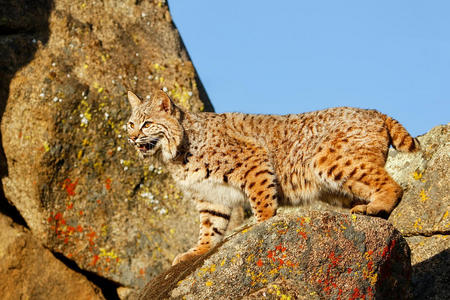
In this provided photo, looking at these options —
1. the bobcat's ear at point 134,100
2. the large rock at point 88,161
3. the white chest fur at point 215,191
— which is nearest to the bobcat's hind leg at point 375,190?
the white chest fur at point 215,191

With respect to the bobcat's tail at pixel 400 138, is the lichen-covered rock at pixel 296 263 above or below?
below

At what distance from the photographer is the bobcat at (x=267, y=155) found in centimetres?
650

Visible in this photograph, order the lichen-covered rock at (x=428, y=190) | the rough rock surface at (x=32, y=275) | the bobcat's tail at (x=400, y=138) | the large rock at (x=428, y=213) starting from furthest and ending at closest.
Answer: the rough rock surface at (x=32, y=275), the lichen-covered rock at (x=428, y=190), the bobcat's tail at (x=400, y=138), the large rock at (x=428, y=213)

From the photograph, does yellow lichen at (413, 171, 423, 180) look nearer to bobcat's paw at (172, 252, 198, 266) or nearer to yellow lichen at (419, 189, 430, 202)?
yellow lichen at (419, 189, 430, 202)

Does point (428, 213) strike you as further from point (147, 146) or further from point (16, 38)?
point (16, 38)

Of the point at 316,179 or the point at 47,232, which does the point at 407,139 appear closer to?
the point at 316,179

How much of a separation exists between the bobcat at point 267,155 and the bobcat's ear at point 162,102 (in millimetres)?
12

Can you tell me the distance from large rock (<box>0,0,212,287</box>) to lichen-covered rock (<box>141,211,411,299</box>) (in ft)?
14.7

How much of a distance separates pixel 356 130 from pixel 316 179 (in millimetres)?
674

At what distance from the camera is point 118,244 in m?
9.58

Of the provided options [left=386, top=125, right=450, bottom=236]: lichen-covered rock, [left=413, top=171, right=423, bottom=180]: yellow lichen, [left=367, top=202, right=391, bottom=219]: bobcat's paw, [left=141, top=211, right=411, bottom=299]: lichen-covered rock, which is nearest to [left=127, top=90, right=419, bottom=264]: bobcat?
[left=367, top=202, right=391, bottom=219]: bobcat's paw

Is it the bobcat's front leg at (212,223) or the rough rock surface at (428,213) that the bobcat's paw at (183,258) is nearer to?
the bobcat's front leg at (212,223)

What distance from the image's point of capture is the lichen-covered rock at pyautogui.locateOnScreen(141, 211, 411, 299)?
4891 millimetres

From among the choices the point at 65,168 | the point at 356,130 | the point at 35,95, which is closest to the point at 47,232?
the point at 65,168
